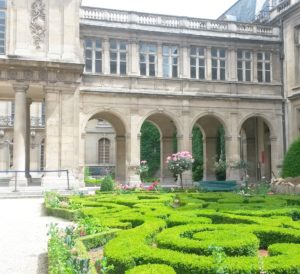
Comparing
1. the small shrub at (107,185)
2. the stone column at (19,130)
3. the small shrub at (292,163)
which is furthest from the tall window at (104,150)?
the small shrub at (292,163)

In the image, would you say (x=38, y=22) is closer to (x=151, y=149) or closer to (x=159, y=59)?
(x=159, y=59)

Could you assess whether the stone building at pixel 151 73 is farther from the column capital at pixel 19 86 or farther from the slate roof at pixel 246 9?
the slate roof at pixel 246 9

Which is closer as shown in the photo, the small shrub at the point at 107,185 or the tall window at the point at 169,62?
the small shrub at the point at 107,185

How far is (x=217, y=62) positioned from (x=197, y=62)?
134 centimetres

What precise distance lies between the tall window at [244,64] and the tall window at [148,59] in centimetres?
556

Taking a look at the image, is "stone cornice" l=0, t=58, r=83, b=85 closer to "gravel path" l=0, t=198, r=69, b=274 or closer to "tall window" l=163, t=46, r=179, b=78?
"tall window" l=163, t=46, r=179, b=78

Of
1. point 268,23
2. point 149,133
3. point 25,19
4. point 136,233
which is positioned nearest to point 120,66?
point 25,19

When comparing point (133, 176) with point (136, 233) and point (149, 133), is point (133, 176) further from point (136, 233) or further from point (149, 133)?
point (136, 233)

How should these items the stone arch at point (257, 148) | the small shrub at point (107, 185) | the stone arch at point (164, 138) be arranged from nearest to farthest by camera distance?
the small shrub at point (107, 185), the stone arch at point (257, 148), the stone arch at point (164, 138)

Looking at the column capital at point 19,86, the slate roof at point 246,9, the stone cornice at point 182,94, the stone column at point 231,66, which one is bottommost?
the column capital at point 19,86

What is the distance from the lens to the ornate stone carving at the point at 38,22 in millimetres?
21328

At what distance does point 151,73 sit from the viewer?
26047mm

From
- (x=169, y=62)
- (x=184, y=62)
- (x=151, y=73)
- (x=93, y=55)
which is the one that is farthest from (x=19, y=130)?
(x=184, y=62)

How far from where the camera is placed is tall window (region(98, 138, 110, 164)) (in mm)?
44625
